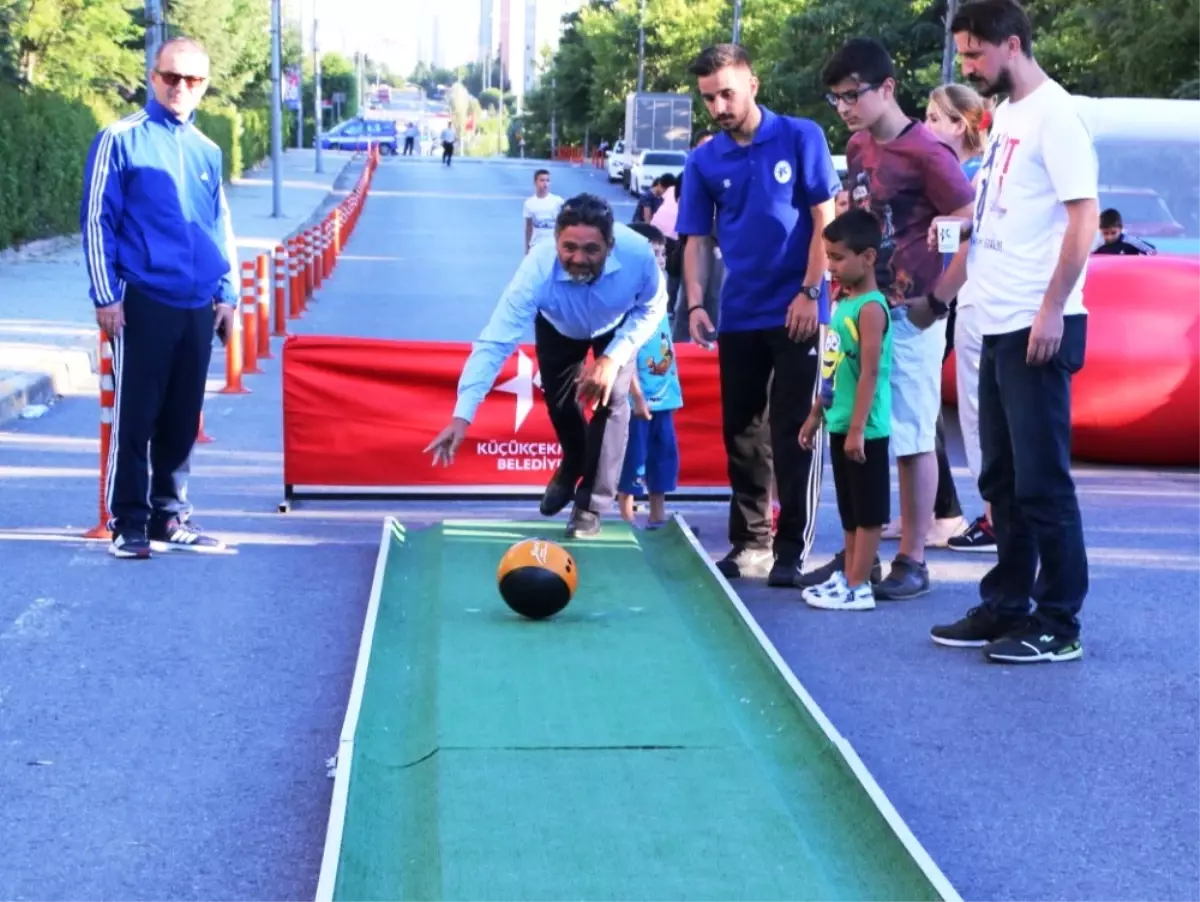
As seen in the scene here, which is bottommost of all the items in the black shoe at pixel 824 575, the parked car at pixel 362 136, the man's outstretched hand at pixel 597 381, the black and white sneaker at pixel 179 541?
the parked car at pixel 362 136

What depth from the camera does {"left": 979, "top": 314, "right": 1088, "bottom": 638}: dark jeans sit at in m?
6.86

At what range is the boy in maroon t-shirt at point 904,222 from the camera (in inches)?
312

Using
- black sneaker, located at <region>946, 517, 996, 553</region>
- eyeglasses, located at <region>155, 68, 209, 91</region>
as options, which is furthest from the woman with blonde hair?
eyeglasses, located at <region>155, 68, 209, 91</region>

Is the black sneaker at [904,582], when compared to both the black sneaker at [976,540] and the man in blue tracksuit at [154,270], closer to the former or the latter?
the black sneaker at [976,540]

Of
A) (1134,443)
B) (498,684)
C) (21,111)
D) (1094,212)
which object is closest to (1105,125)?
(1134,443)

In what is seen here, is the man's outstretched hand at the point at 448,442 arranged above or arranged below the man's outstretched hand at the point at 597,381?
below

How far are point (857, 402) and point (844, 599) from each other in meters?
0.87

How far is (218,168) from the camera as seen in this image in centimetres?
895

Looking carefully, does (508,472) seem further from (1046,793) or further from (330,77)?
(330,77)

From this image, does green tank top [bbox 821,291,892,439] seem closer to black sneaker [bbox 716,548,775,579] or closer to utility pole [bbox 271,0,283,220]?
black sneaker [bbox 716,548,775,579]

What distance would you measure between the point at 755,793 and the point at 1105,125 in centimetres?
1327

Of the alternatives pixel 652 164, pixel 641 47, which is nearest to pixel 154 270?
pixel 652 164

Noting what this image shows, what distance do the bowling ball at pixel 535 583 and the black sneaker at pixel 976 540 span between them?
8.97ft

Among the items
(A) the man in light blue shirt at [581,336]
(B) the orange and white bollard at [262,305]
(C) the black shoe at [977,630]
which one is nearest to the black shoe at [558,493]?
(A) the man in light blue shirt at [581,336]
